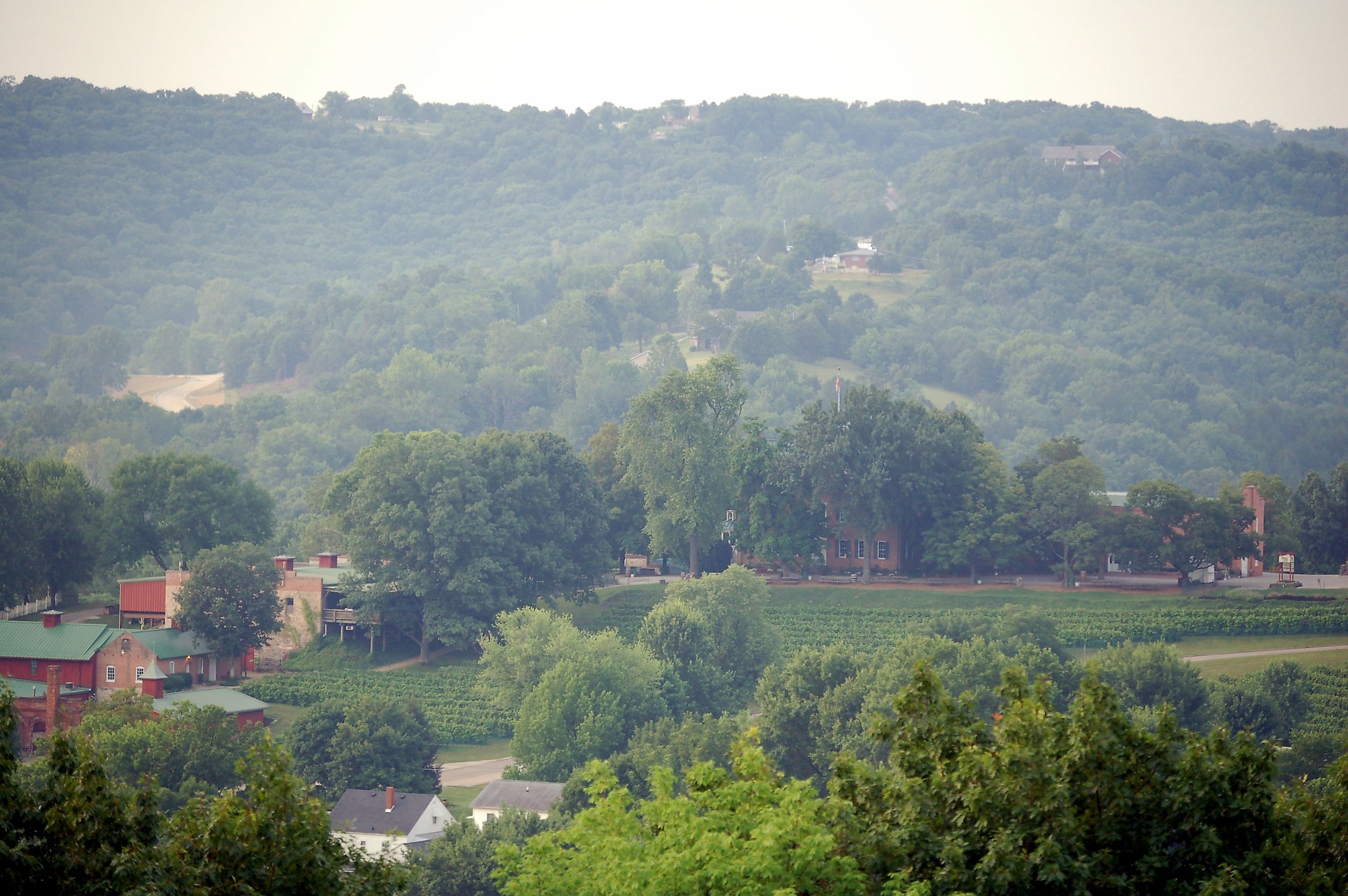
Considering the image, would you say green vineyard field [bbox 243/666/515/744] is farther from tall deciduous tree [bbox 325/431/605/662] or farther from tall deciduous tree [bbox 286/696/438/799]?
tall deciduous tree [bbox 286/696/438/799]

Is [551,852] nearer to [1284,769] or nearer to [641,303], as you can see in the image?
[1284,769]

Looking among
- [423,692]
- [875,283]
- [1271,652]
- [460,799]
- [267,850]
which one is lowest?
[460,799]

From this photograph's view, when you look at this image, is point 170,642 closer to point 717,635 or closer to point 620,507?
point 717,635

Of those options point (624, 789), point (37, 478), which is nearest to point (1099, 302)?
point (37, 478)

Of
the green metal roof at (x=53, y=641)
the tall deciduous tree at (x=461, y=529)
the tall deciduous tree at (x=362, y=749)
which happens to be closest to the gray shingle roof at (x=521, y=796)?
the tall deciduous tree at (x=362, y=749)

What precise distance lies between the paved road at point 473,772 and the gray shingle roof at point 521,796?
11.9 feet

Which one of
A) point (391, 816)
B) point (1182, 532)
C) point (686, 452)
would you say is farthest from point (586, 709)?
point (1182, 532)

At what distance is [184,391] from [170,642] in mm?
108500

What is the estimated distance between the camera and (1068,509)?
7438cm

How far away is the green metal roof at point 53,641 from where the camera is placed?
64188 millimetres

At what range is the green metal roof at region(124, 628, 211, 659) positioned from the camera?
64.8 meters

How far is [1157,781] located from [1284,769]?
29.2m

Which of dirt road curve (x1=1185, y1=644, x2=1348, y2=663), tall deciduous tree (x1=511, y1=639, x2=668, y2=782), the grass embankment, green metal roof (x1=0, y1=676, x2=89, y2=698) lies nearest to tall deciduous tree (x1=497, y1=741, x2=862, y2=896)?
tall deciduous tree (x1=511, y1=639, x2=668, y2=782)

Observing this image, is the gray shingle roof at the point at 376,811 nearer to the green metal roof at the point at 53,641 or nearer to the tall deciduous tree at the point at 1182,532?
the green metal roof at the point at 53,641
